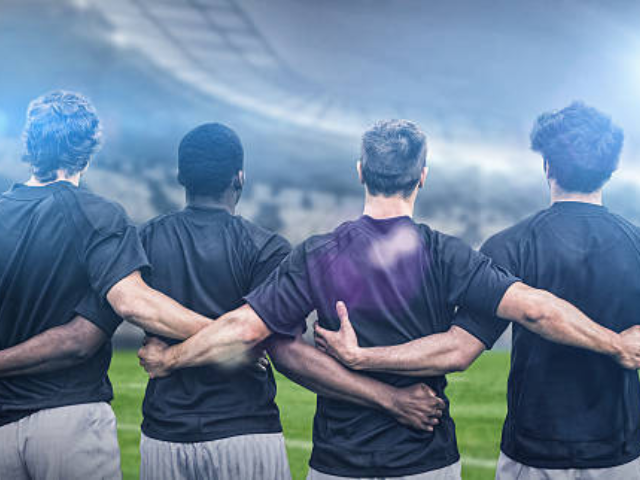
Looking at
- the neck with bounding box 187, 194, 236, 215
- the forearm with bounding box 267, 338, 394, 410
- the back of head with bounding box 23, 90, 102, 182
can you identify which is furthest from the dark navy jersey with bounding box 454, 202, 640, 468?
the back of head with bounding box 23, 90, 102, 182

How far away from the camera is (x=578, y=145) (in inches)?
126

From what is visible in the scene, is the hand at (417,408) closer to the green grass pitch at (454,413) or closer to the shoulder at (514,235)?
the shoulder at (514,235)

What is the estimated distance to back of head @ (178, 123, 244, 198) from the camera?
10.4 ft

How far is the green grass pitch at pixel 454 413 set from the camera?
24.9 ft

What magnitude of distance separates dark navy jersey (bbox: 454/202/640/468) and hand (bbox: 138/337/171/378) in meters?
1.31

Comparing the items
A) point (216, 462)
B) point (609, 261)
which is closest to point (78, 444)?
point (216, 462)

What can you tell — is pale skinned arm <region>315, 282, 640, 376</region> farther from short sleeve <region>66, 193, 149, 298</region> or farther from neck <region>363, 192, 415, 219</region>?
short sleeve <region>66, 193, 149, 298</region>

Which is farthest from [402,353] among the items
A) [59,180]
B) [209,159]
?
[59,180]

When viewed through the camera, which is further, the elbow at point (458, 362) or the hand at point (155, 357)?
the hand at point (155, 357)

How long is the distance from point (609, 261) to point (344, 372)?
1.11 meters

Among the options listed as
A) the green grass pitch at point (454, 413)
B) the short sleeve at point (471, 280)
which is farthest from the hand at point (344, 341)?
the green grass pitch at point (454, 413)

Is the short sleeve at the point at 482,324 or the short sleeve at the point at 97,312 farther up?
the short sleeve at the point at 482,324

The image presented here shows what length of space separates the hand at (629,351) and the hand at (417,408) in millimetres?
728

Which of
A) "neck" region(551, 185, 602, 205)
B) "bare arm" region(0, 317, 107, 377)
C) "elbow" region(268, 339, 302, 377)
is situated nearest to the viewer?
"elbow" region(268, 339, 302, 377)
